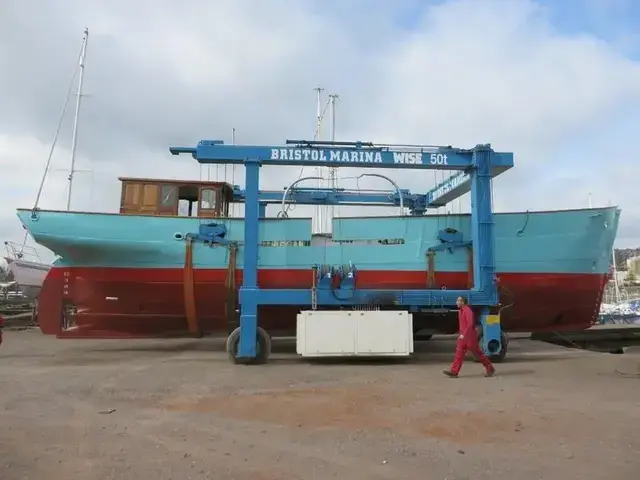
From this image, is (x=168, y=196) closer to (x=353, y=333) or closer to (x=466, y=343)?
(x=353, y=333)

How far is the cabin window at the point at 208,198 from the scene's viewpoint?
1329cm

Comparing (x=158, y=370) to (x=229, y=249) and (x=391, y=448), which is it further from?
(x=391, y=448)

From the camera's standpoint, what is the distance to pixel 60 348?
45.3 ft

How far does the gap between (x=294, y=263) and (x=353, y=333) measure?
2516 millimetres

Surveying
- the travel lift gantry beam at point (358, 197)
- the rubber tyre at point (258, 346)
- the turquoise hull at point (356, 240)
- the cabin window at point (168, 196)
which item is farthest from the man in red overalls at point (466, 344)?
the cabin window at point (168, 196)

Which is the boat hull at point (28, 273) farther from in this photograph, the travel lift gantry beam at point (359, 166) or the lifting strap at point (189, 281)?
the travel lift gantry beam at point (359, 166)

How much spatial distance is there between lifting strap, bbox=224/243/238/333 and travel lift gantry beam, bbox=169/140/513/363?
4.03 ft

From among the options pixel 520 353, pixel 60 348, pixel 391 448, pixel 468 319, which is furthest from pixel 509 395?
pixel 60 348

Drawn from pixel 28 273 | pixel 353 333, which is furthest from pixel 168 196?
pixel 28 273

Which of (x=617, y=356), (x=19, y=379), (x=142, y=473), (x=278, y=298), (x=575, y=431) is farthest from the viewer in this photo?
(x=617, y=356)

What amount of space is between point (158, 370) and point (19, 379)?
2.21 meters

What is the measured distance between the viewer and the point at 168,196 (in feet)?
43.6

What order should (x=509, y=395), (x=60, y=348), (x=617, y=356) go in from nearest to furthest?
(x=509, y=395), (x=617, y=356), (x=60, y=348)

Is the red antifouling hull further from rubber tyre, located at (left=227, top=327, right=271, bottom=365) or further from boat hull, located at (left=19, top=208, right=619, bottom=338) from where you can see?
rubber tyre, located at (left=227, top=327, right=271, bottom=365)
